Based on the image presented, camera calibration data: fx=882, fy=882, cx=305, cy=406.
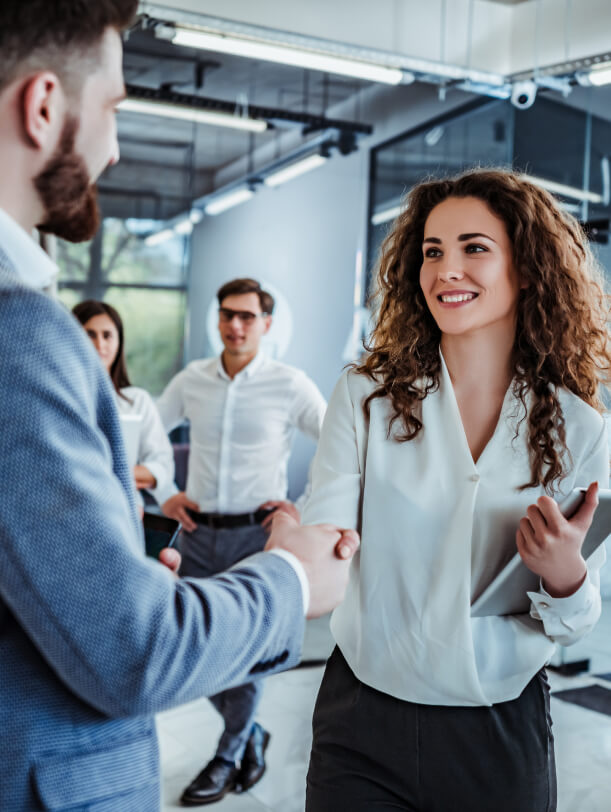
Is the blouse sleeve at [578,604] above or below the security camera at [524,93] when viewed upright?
below

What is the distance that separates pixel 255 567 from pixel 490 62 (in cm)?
654

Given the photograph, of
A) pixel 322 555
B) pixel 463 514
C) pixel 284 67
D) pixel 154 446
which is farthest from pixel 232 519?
pixel 284 67

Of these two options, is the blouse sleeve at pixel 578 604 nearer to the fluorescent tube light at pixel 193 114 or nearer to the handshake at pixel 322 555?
the handshake at pixel 322 555

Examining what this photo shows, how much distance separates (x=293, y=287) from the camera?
7449mm

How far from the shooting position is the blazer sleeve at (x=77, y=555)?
0.79 metres

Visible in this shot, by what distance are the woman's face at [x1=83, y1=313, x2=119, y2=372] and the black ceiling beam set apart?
2.44 meters

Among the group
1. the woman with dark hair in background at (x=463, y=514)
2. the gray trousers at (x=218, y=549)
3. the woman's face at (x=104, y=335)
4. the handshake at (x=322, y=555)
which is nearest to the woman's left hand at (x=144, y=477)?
the gray trousers at (x=218, y=549)

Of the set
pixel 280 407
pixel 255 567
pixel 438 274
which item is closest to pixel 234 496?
pixel 280 407

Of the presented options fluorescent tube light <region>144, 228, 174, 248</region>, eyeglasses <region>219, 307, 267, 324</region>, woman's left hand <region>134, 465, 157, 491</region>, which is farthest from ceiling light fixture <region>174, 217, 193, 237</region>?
woman's left hand <region>134, 465, 157, 491</region>

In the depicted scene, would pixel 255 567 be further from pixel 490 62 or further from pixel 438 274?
pixel 490 62

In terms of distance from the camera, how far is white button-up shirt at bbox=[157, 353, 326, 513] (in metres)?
4.24

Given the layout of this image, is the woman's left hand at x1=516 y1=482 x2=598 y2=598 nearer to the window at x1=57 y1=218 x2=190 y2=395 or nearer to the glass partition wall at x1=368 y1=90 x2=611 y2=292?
the glass partition wall at x1=368 y1=90 x2=611 y2=292

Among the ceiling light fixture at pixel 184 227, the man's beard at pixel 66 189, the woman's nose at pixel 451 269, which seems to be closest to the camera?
the man's beard at pixel 66 189

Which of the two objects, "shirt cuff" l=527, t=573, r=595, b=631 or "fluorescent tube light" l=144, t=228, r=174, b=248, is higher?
"fluorescent tube light" l=144, t=228, r=174, b=248
